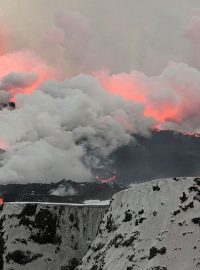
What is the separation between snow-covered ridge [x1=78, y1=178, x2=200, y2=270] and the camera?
180ft

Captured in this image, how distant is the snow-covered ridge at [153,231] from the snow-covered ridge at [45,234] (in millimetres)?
31907

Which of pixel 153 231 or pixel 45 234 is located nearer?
pixel 153 231

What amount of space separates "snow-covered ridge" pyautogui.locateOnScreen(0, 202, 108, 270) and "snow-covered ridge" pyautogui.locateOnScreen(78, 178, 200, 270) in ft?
105

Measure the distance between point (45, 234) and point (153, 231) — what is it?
4717 cm

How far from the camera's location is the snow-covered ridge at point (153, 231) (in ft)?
180

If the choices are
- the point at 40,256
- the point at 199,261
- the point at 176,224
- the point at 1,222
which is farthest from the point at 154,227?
the point at 1,222

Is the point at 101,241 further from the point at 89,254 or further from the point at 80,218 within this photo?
the point at 80,218

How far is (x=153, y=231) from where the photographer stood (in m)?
58.8

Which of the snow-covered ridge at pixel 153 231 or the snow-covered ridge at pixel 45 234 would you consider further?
the snow-covered ridge at pixel 45 234

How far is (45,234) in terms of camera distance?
101 meters

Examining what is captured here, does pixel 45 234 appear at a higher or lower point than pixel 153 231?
lower

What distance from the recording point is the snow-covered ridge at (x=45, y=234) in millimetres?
96312

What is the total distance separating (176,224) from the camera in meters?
57.9

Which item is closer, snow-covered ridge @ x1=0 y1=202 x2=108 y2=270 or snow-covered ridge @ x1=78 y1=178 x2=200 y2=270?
snow-covered ridge @ x1=78 y1=178 x2=200 y2=270
